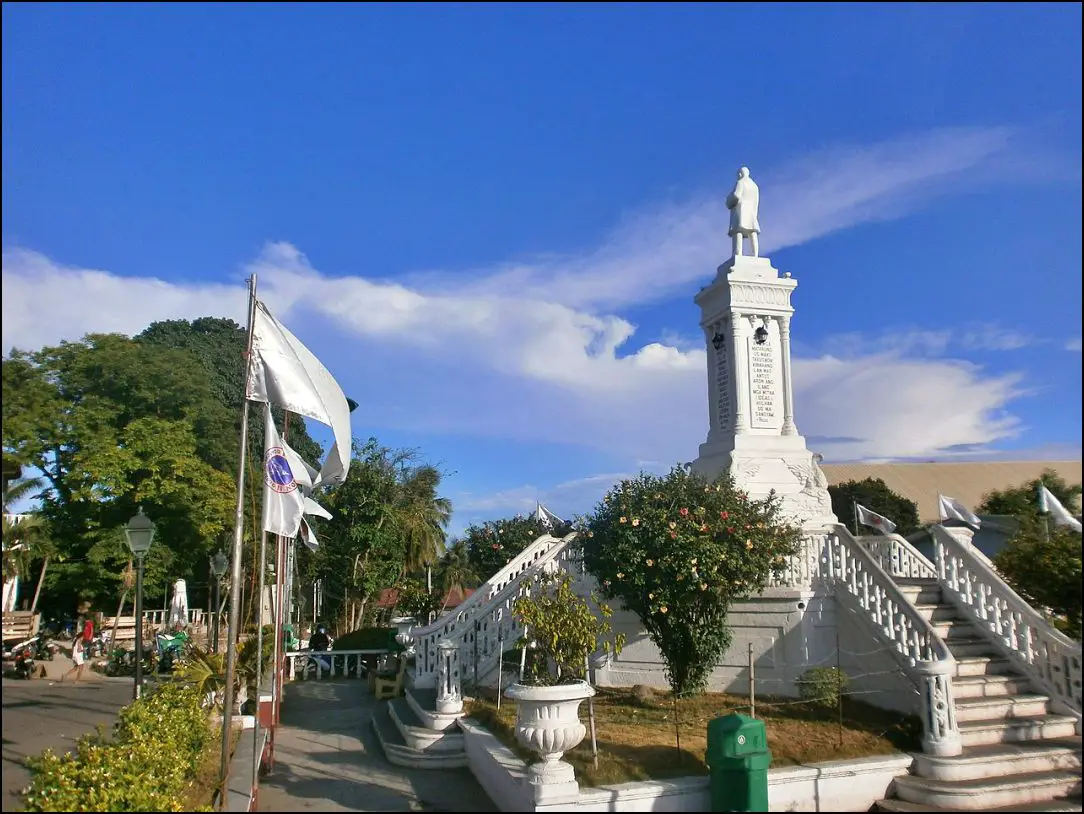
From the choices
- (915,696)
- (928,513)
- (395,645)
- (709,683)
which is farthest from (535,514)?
(928,513)

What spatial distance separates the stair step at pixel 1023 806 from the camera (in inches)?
318

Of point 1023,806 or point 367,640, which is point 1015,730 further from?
point 367,640

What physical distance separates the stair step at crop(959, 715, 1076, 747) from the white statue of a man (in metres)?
9.54

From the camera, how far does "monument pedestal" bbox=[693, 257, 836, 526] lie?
48.9ft

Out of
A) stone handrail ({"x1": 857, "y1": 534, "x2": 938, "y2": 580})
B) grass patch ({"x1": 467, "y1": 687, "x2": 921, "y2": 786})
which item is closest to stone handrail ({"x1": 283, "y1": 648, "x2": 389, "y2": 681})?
grass patch ({"x1": 467, "y1": 687, "x2": 921, "y2": 786})

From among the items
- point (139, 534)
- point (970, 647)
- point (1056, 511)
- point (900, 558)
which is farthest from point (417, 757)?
point (1056, 511)

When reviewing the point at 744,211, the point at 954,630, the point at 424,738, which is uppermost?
the point at 744,211

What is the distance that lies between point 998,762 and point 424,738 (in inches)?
274

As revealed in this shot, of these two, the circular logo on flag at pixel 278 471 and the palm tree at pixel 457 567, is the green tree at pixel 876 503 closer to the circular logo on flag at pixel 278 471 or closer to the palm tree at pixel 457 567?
the palm tree at pixel 457 567

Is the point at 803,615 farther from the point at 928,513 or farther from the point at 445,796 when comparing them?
the point at 928,513

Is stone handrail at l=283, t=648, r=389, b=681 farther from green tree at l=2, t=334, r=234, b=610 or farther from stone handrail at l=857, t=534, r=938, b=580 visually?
stone handrail at l=857, t=534, r=938, b=580

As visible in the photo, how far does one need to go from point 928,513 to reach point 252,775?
55970mm

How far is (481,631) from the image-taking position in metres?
13.7

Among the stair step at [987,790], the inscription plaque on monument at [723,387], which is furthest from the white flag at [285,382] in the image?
the inscription plaque on monument at [723,387]
